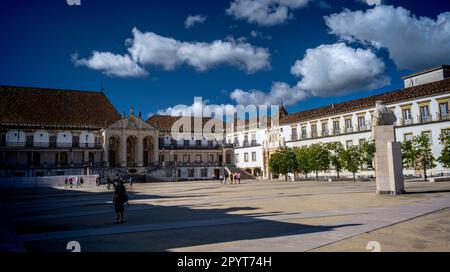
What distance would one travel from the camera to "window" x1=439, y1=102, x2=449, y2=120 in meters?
36.8

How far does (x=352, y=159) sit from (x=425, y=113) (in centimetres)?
971

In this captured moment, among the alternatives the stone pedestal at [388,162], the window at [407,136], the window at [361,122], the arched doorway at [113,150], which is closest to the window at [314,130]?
the window at [361,122]

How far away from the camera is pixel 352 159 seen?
38250mm

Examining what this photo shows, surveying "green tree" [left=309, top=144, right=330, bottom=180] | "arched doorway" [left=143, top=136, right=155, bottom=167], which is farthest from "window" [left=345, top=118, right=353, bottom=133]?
"arched doorway" [left=143, top=136, right=155, bottom=167]

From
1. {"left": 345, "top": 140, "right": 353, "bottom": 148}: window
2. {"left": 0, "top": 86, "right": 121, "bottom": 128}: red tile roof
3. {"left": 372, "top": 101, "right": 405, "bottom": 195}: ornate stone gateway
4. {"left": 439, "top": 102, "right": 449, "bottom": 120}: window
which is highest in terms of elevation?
{"left": 0, "top": 86, "right": 121, "bottom": 128}: red tile roof

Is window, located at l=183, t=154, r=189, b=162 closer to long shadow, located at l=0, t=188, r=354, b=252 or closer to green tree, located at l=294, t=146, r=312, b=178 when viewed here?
green tree, located at l=294, t=146, r=312, b=178

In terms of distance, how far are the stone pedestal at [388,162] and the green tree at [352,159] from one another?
66.5ft

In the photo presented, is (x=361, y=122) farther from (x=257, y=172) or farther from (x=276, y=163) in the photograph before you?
(x=257, y=172)

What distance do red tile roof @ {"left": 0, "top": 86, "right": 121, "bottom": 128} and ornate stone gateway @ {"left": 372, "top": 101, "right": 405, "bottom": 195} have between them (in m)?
45.2

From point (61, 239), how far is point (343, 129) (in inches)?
1783

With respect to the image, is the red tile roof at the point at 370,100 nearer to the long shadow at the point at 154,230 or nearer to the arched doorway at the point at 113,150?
the arched doorway at the point at 113,150

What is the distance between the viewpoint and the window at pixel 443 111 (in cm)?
3678
